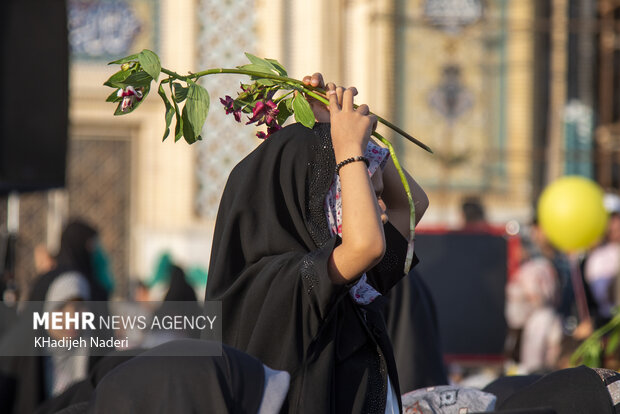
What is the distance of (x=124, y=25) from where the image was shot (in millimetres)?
8555

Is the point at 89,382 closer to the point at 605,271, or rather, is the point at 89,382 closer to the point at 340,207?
the point at 340,207

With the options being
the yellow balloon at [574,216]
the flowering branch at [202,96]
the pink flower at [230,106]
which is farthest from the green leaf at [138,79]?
the yellow balloon at [574,216]

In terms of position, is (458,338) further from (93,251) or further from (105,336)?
(105,336)

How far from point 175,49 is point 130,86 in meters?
6.91

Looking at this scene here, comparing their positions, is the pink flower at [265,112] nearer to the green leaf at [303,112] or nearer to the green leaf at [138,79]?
the green leaf at [303,112]

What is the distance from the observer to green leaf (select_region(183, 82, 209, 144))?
1.75 meters

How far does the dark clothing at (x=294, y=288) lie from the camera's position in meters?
1.62

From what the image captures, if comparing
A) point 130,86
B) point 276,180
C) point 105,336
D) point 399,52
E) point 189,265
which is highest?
point 399,52

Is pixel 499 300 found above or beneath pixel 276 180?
beneath

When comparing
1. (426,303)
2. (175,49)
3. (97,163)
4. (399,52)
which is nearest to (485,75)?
(399,52)

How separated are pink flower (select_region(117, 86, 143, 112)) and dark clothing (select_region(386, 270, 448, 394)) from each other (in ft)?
4.11

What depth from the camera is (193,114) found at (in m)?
1.75

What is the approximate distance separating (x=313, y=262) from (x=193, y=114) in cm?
36

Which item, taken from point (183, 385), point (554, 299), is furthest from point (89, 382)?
point (554, 299)
